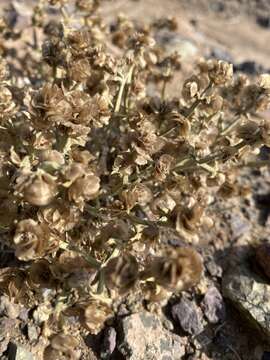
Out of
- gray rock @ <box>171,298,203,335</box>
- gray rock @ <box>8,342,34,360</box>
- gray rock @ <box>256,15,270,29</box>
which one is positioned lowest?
gray rock @ <box>8,342,34,360</box>

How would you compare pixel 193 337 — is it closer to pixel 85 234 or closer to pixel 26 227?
pixel 85 234

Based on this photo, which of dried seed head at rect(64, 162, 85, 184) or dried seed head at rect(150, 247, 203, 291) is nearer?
dried seed head at rect(150, 247, 203, 291)

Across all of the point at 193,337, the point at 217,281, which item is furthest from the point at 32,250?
the point at 217,281

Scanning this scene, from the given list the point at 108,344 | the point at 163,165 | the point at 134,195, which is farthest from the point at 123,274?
the point at 108,344

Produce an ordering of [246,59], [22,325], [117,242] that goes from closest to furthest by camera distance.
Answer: [117,242], [22,325], [246,59]

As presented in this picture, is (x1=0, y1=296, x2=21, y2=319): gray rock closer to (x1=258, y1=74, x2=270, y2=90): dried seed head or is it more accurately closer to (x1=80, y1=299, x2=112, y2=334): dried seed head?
(x1=80, y1=299, x2=112, y2=334): dried seed head

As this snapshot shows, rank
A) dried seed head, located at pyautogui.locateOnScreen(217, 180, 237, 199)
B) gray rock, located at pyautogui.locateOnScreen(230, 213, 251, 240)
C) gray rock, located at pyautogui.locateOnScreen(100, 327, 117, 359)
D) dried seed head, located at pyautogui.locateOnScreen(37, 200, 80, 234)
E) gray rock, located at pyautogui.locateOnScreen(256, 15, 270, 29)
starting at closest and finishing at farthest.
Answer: dried seed head, located at pyautogui.locateOnScreen(37, 200, 80, 234)
gray rock, located at pyautogui.locateOnScreen(100, 327, 117, 359)
dried seed head, located at pyautogui.locateOnScreen(217, 180, 237, 199)
gray rock, located at pyautogui.locateOnScreen(230, 213, 251, 240)
gray rock, located at pyautogui.locateOnScreen(256, 15, 270, 29)

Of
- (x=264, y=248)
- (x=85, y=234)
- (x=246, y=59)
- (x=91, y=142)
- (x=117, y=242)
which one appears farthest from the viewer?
(x=246, y=59)

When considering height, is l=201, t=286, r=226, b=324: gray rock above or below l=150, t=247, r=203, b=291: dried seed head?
below

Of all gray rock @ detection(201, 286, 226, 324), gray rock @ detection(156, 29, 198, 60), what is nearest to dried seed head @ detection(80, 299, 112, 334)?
gray rock @ detection(201, 286, 226, 324)
